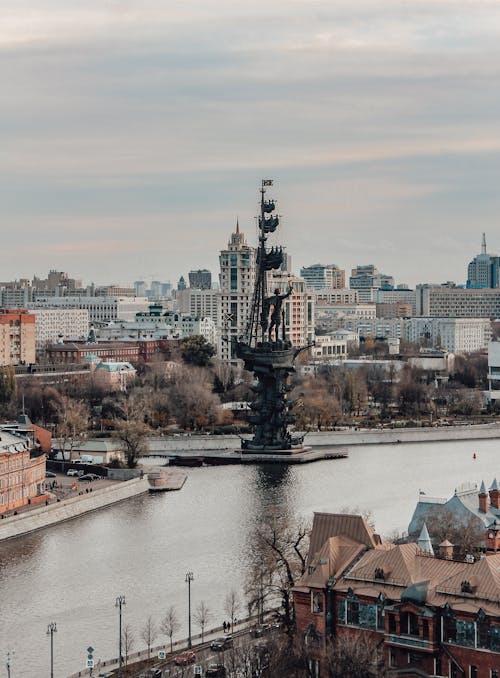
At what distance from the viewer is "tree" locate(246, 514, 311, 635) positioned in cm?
3086

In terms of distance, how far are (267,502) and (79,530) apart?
7.11m

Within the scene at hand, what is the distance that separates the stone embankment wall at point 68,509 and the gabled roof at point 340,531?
15338 mm

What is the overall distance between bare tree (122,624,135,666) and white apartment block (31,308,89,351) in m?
106

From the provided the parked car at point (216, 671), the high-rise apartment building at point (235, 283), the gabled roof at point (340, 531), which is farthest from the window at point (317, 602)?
the high-rise apartment building at point (235, 283)

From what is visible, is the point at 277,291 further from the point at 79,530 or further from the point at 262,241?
the point at 79,530

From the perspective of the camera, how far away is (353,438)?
68.1 metres

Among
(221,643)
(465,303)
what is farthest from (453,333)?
(221,643)

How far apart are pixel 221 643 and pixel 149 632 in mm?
1829

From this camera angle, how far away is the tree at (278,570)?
30859 millimetres

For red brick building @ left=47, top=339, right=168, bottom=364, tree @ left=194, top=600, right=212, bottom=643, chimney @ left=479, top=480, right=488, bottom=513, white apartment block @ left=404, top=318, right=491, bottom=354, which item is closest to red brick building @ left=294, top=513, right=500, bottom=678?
tree @ left=194, top=600, right=212, bottom=643

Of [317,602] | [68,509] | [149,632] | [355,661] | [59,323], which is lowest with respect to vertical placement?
[149,632]

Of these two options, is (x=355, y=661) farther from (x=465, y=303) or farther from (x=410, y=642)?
(x=465, y=303)

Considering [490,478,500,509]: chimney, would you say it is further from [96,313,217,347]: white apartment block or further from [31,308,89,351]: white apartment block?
[31,308,89,351]: white apartment block

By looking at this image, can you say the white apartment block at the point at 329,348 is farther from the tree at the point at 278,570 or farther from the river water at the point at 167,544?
the tree at the point at 278,570
